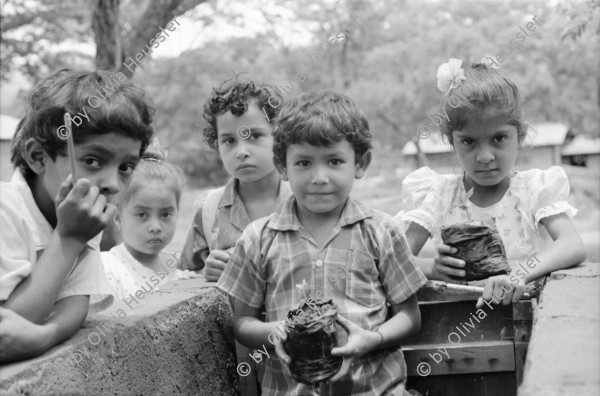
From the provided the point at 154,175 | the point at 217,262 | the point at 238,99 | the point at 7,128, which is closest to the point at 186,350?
the point at 217,262

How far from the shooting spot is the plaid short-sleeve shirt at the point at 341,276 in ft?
9.61

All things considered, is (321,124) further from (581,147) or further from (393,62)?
(581,147)

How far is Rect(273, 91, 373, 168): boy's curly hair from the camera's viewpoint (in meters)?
2.94

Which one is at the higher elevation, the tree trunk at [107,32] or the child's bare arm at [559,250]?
the tree trunk at [107,32]

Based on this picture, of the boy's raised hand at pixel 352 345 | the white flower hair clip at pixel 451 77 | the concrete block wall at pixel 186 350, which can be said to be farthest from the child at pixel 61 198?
the white flower hair clip at pixel 451 77

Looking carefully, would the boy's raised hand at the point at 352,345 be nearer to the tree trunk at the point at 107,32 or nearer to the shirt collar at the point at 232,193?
the shirt collar at the point at 232,193

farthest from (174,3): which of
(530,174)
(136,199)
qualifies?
(530,174)

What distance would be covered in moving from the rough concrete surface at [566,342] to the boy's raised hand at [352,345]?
59 cm

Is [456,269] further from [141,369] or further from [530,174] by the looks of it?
[141,369]

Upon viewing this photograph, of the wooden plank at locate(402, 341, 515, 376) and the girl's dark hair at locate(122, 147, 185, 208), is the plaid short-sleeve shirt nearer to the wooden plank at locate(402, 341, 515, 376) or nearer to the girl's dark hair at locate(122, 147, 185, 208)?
the wooden plank at locate(402, 341, 515, 376)

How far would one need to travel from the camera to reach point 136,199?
454cm

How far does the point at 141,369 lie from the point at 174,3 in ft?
28.8

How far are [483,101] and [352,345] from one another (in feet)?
4.99

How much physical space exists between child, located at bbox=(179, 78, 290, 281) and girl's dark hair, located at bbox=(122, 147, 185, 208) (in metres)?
0.63
